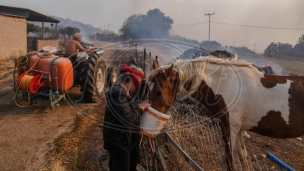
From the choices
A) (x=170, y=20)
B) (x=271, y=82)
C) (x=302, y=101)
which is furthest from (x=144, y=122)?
(x=170, y=20)

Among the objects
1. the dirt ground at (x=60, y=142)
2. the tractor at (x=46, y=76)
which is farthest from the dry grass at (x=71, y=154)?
the tractor at (x=46, y=76)

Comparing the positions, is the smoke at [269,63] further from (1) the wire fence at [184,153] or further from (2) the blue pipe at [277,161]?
(1) the wire fence at [184,153]

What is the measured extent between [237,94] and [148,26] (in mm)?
30906

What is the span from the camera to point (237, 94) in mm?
2904

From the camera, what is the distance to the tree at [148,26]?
3030 centimetres

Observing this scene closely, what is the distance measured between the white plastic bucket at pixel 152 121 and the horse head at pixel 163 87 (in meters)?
0.20

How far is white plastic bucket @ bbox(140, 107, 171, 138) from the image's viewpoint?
2.48 metres

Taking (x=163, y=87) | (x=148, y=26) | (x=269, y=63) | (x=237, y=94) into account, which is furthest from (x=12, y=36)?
(x=269, y=63)

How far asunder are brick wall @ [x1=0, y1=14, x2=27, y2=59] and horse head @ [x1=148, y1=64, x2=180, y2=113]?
1249 cm

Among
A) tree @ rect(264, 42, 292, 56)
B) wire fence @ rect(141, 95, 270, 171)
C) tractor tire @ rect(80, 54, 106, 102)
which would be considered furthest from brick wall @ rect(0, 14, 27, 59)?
tree @ rect(264, 42, 292, 56)

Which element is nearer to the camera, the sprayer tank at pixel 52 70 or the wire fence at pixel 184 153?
the wire fence at pixel 184 153

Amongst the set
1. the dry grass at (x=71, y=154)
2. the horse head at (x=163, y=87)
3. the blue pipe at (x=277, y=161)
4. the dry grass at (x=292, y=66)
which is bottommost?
the blue pipe at (x=277, y=161)

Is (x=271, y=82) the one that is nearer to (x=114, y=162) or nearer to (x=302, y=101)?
(x=302, y=101)

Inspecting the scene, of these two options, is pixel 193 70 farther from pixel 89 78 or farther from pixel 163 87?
pixel 89 78
